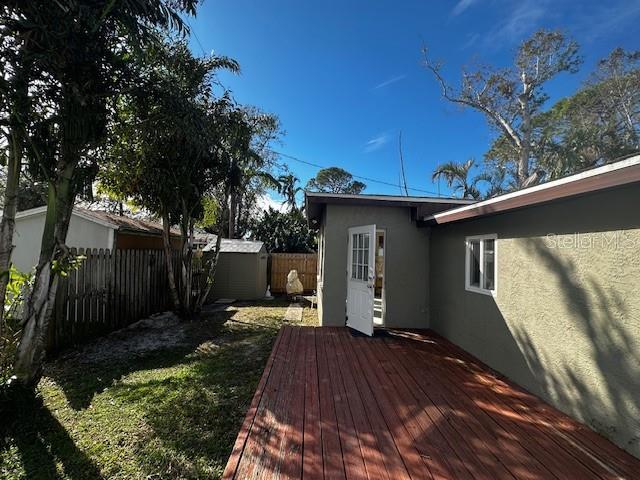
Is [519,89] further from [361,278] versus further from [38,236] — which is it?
[38,236]

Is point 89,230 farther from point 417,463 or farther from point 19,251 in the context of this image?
point 417,463

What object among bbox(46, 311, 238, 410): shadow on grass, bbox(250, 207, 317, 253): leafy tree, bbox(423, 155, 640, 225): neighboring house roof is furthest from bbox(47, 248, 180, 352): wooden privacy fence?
bbox(250, 207, 317, 253): leafy tree

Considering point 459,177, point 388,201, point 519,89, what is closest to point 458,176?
point 459,177

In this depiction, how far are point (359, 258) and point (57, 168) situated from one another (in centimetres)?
486

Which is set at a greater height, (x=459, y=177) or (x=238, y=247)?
(x=459, y=177)

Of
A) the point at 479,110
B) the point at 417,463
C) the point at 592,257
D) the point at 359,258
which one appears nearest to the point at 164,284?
the point at 359,258

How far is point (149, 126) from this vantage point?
5.42 m

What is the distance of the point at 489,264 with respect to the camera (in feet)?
15.0

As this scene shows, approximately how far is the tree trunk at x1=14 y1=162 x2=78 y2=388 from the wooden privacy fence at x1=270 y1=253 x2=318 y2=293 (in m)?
9.96

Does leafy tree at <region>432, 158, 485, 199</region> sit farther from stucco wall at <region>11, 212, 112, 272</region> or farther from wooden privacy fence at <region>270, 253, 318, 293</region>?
stucco wall at <region>11, 212, 112, 272</region>

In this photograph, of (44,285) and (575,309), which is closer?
(575,309)

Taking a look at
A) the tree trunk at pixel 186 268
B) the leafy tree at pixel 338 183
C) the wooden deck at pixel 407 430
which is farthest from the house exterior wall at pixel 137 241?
the leafy tree at pixel 338 183

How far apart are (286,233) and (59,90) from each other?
42.8ft

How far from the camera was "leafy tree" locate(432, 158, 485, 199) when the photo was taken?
1725 centimetres
